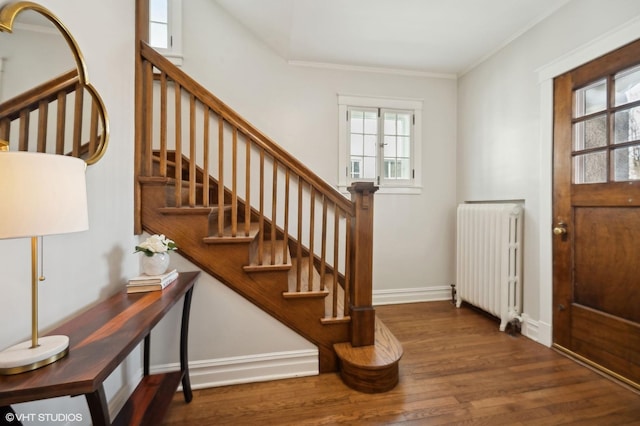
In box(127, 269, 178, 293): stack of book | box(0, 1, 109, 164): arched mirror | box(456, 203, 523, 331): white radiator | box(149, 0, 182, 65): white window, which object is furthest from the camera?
box(149, 0, 182, 65): white window

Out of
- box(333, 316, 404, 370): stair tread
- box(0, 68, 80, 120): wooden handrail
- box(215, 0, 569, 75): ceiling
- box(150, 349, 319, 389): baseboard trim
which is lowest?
box(150, 349, 319, 389): baseboard trim

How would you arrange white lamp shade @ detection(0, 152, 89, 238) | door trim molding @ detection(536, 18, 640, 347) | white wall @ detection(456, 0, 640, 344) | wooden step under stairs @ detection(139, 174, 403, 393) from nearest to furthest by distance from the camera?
white lamp shade @ detection(0, 152, 89, 238)
wooden step under stairs @ detection(139, 174, 403, 393)
white wall @ detection(456, 0, 640, 344)
door trim molding @ detection(536, 18, 640, 347)

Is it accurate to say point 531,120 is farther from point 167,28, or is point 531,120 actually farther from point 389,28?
point 167,28

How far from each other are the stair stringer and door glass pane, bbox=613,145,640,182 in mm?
1986

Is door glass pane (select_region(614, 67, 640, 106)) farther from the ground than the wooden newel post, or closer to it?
farther from the ground

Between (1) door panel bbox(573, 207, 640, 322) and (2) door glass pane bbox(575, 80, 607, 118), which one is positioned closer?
(1) door panel bbox(573, 207, 640, 322)

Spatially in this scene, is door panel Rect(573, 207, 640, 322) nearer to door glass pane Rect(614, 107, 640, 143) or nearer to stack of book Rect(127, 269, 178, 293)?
door glass pane Rect(614, 107, 640, 143)

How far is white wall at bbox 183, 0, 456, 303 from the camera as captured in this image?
2.61 meters

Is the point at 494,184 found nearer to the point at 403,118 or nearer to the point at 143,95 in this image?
the point at 403,118

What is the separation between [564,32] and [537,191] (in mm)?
1181

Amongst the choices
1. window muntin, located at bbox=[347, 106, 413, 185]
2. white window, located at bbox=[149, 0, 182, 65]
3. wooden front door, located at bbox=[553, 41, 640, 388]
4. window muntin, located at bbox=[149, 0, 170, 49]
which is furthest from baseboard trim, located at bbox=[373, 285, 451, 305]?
window muntin, located at bbox=[149, 0, 170, 49]

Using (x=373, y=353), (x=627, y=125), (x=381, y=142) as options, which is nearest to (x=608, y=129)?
(x=627, y=125)

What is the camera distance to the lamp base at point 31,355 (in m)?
0.67

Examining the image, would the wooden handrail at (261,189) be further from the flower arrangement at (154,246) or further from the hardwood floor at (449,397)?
the hardwood floor at (449,397)
